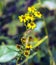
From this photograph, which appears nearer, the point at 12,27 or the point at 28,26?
the point at 28,26

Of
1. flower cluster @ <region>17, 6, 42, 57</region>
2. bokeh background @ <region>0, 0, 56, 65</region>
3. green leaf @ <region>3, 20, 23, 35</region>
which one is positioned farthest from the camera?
green leaf @ <region>3, 20, 23, 35</region>

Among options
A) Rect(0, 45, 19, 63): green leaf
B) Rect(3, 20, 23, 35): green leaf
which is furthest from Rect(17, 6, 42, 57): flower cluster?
Rect(3, 20, 23, 35): green leaf

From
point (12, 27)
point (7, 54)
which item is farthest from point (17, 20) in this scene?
point (7, 54)

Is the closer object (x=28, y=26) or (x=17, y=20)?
(x=28, y=26)

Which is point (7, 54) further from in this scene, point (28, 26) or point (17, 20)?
point (17, 20)

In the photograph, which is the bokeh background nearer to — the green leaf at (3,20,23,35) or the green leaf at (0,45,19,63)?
the green leaf at (3,20,23,35)

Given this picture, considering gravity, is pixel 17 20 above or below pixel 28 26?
above

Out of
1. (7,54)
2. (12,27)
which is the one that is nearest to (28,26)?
(7,54)

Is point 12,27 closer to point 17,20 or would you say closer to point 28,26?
point 17,20

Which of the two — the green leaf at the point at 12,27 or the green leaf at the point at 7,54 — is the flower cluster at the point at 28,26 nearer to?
the green leaf at the point at 7,54

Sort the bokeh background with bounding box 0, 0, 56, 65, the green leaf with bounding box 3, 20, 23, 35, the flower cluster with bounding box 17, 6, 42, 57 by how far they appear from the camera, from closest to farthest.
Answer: the flower cluster with bounding box 17, 6, 42, 57, the bokeh background with bounding box 0, 0, 56, 65, the green leaf with bounding box 3, 20, 23, 35

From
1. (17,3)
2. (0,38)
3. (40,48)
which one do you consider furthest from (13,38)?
(17,3)

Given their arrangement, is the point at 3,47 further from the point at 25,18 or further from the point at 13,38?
the point at 13,38
